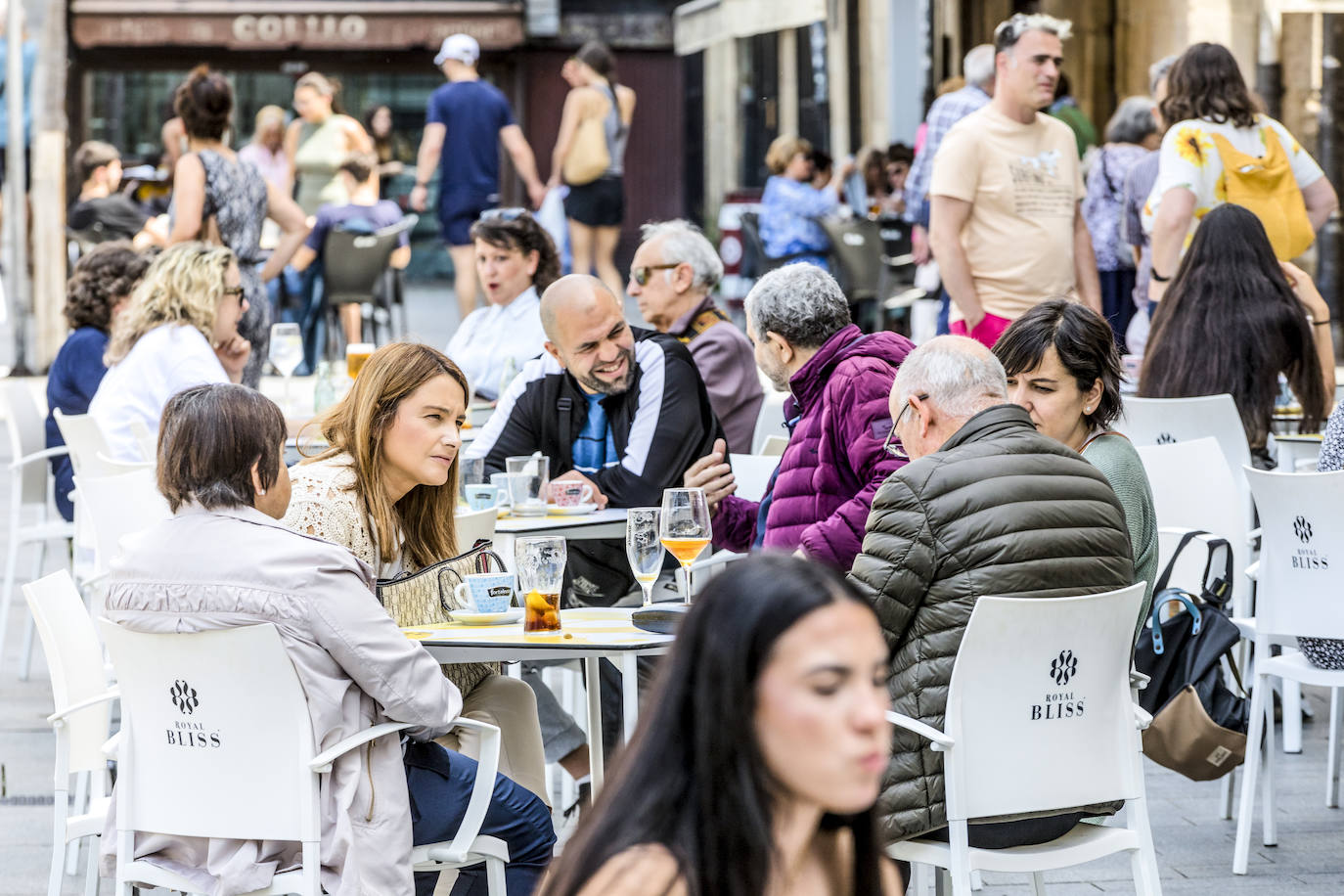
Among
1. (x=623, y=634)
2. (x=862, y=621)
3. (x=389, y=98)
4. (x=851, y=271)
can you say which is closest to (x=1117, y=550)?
(x=623, y=634)

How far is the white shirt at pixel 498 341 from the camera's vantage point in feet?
24.4

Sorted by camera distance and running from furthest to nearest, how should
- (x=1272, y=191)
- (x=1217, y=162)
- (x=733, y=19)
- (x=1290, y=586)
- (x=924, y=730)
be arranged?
(x=733, y=19) < (x=1272, y=191) < (x=1217, y=162) < (x=1290, y=586) < (x=924, y=730)

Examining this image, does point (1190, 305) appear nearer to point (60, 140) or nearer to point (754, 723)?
point (754, 723)

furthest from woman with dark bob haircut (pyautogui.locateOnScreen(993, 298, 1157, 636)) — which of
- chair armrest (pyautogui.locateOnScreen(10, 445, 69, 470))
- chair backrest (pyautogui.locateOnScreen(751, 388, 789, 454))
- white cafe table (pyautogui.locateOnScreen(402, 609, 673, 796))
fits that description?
chair armrest (pyautogui.locateOnScreen(10, 445, 69, 470))

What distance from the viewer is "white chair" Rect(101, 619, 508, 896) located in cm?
327

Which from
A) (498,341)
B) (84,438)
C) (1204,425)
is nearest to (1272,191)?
(1204,425)

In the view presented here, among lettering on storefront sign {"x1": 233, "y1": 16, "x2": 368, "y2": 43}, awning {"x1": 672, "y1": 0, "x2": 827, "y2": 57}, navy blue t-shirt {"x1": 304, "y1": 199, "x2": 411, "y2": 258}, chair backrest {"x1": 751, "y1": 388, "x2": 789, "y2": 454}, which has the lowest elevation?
chair backrest {"x1": 751, "y1": 388, "x2": 789, "y2": 454}

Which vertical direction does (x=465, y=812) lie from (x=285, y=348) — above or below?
below

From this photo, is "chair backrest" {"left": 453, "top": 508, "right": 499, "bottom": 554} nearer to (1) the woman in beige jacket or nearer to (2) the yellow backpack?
(1) the woman in beige jacket

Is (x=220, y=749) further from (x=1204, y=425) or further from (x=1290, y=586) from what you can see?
(x=1204, y=425)

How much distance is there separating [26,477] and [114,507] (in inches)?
90.8

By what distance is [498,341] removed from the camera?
7.53 meters

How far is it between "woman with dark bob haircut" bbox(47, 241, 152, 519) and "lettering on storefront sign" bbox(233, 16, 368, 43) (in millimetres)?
13559

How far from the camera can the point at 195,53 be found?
2086cm
